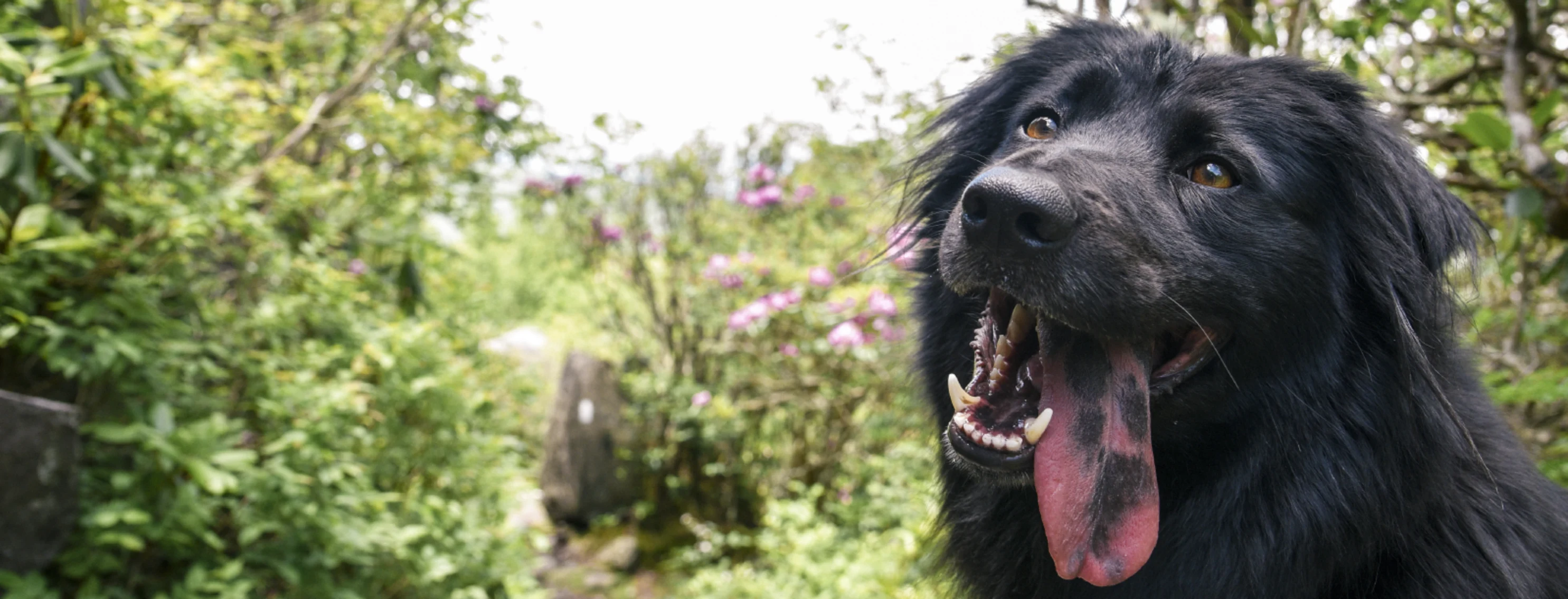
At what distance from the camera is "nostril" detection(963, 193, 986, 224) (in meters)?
1.34

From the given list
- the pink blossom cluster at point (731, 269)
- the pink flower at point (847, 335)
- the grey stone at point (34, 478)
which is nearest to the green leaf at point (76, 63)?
the grey stone at point (34, 478)

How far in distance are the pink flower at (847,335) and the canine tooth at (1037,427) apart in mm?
3375

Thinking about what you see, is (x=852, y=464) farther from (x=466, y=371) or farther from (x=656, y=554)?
(x=466, y=371)

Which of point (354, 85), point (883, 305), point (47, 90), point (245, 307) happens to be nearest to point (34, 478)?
point (47, 90)

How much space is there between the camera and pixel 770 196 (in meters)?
6.35

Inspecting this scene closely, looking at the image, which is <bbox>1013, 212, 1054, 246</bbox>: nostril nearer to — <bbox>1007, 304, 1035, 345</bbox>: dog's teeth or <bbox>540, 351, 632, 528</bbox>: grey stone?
<bbox>1007, 304, 1035, 345</bbox>: dog's teeth

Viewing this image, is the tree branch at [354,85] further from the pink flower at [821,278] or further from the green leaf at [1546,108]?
the green leaf at [1546,108]

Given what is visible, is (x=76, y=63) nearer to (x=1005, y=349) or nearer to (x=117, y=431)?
(x=117, y=431)

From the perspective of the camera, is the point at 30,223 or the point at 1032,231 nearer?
the point at 1032,231

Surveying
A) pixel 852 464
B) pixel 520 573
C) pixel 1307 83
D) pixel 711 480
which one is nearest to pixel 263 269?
pixel 520 573

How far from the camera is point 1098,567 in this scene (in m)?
1.36

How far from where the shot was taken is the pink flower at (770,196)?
20.9 feet

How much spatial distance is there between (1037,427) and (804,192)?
5.17 meters

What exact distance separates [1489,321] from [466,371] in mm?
4191
